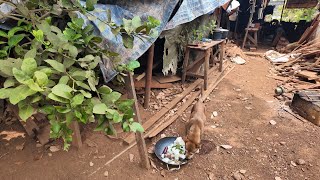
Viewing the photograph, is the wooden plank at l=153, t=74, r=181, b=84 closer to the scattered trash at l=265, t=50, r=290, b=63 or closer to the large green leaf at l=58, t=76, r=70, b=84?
the large green leaf at l=58, t=76, r=70, b=84

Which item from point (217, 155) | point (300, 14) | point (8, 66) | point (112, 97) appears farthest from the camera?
point (300, 14)

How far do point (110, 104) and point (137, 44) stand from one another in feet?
6.00

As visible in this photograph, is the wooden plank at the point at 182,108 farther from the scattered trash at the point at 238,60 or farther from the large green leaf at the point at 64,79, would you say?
the large green leaf at the point at 64,79

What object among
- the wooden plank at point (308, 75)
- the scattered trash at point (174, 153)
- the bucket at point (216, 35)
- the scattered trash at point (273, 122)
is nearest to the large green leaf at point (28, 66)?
the scattered trash at point (174, 153)

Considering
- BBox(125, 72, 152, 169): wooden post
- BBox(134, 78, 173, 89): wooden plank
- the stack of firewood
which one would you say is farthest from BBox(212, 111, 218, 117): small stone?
the stack of firewood

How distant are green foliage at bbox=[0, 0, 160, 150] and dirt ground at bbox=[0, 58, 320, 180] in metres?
1.88

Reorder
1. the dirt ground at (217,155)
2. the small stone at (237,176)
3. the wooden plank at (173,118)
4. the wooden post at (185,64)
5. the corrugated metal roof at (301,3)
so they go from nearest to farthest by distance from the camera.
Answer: the dirt ground at (217,155) → the small stone at (237,176) → the wooden plank at (173,118) → the wooden post at (185,64) → the corrugated metal roof at (301,3)

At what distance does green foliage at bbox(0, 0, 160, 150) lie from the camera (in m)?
0.99

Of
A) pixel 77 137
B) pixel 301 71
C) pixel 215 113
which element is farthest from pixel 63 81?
pixel 301 71

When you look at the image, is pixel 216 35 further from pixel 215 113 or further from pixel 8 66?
pixel 8 66

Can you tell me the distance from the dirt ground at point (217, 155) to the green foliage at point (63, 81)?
1882mm

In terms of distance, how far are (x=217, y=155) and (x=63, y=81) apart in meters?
3.02

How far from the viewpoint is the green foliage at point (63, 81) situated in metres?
0.99

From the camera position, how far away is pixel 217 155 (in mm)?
3488
